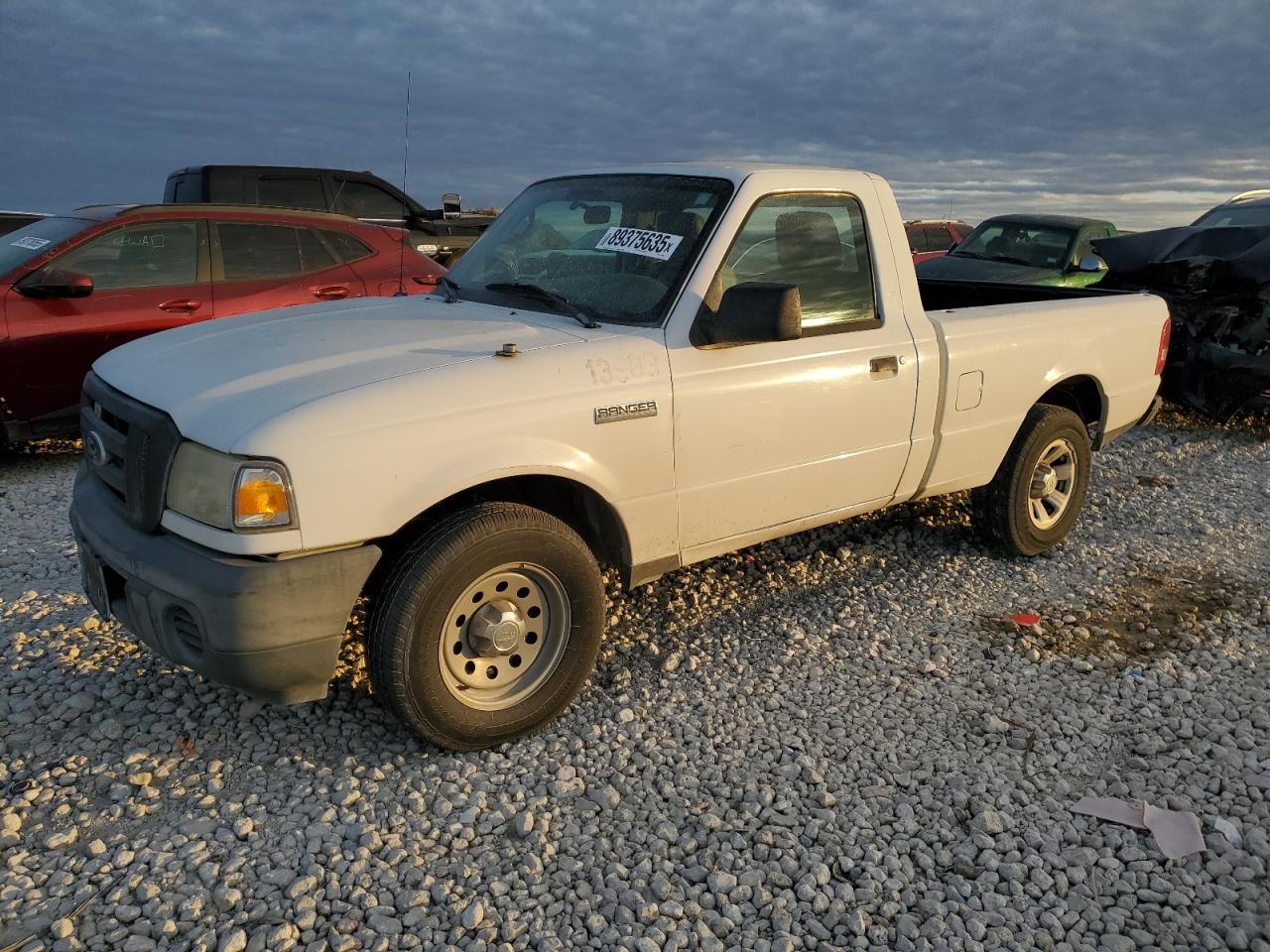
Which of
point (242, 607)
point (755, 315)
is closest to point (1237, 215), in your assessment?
point (755, 315)

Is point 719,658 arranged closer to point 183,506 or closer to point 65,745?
point 183,506

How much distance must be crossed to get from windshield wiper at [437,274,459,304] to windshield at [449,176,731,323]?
0.10ft

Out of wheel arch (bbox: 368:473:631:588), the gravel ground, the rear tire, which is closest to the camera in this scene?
the gravel ground

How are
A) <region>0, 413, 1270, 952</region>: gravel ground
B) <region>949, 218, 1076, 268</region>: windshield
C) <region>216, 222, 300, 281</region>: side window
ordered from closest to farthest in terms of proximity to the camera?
<region>0, 413, 1270, 952</region>: gravel ground → <region>216, 222, 300, 281</region>: side window → <region>949, 218, 1076, 268</region>: windshield

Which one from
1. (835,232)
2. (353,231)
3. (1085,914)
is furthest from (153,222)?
(1085,914)

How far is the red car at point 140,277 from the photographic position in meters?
6.29

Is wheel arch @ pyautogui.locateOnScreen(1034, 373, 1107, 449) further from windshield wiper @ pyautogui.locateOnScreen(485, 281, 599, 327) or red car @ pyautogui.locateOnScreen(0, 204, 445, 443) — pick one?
red car @ pyautogui.locateOnScreen(0, 204, 445, 443)

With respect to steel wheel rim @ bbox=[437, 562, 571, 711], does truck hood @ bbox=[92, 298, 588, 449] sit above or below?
above

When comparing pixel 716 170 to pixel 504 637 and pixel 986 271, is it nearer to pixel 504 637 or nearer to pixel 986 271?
pixel 504 637

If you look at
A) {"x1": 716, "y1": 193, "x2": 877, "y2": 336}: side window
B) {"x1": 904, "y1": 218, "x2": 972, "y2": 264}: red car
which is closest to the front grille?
{"x1": 716, "y1": 193, "x2": 877, "y2": 336}: side window

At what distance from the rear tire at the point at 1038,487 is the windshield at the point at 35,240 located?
6256 mm

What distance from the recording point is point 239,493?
8.84ft

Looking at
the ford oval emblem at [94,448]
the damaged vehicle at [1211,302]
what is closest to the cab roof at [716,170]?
the ford oval emblem at [94,448]

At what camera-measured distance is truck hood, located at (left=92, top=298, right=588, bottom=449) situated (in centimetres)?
286
